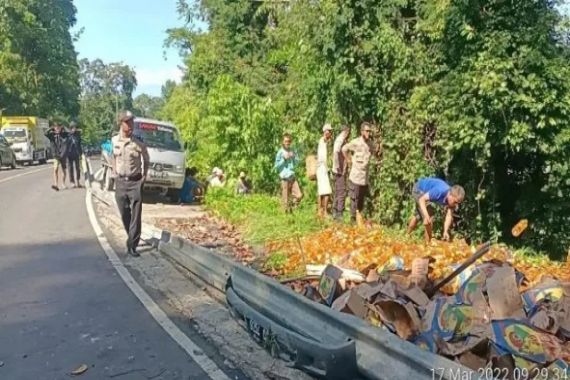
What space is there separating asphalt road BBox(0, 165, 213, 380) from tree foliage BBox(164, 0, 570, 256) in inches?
253

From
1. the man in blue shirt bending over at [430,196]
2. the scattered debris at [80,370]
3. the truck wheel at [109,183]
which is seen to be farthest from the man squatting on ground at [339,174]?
the truck wheel at [109,183]

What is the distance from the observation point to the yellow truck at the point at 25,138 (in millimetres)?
38906

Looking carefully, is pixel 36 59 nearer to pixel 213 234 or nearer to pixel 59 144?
pixel 59 144

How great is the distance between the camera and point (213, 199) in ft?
53.1

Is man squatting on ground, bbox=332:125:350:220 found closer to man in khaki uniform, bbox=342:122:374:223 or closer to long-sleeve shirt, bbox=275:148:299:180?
man in khaki uniform, bbox=342:122:374:223

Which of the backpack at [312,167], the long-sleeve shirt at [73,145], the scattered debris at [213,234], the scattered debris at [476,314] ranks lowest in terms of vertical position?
the scattered debris at [213,234]

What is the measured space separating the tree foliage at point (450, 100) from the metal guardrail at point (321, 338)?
6.62m

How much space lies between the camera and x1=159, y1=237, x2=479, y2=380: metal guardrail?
385 cm

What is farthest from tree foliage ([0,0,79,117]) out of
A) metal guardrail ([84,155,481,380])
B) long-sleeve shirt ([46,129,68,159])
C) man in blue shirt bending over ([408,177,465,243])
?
metal guardrail ([84,155,481,380])

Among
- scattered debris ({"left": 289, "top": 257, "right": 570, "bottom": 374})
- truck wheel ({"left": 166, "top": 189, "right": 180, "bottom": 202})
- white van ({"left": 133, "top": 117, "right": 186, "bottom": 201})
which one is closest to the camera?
scattered debris ({"left": 289, "top": 257, "right": 570, "bottom": 374})

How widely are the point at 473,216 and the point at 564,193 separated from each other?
1.92 meters

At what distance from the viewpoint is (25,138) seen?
1553 inches

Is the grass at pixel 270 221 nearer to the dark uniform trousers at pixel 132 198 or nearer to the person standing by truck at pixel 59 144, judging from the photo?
the dark uniform trousers at pixel 132 198

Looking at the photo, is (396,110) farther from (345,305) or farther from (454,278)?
(345,305)
